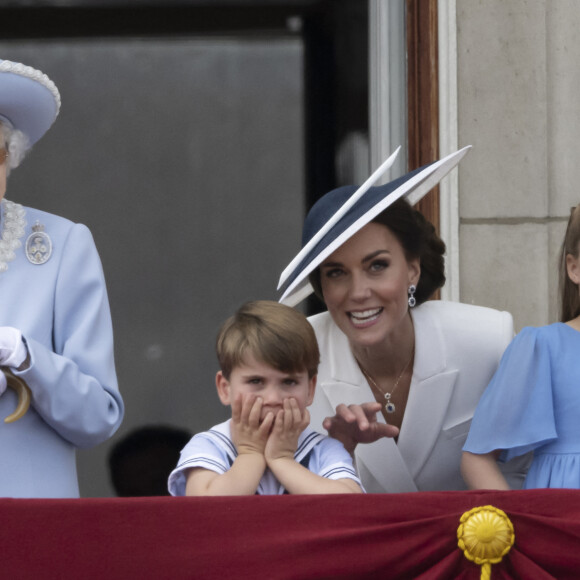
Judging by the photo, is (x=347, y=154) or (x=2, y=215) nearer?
(x=2, y=215)

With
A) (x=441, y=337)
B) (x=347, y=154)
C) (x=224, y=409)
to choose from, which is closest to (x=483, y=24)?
(x=347, y=154)

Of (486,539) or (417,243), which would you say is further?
(417,243)

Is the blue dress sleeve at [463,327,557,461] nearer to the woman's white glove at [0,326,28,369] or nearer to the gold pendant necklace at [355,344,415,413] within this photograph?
the gold pendant necklace at [355,344,415,413]

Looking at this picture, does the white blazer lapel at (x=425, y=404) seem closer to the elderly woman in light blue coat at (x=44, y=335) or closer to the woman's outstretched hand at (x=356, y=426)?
the woman's outstretched hand at (x=356, y=426)

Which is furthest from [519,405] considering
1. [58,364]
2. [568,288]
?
[58,364]

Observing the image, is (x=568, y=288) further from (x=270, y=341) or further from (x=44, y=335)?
(x=44, y=335)

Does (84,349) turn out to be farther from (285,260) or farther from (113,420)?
(285,260)

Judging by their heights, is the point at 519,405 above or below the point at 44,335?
below

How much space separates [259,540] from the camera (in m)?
1.84

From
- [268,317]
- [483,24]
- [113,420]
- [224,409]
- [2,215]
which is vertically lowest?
[224,409]

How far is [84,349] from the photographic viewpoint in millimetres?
2238

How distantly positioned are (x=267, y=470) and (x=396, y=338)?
2.25 feet

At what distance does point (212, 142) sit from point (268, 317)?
2432 millimetres

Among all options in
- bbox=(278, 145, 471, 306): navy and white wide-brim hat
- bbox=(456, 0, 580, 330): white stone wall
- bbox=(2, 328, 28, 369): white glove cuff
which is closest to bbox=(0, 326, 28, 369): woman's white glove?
bbox=(2, 328, 28, 369): white glove cuff
